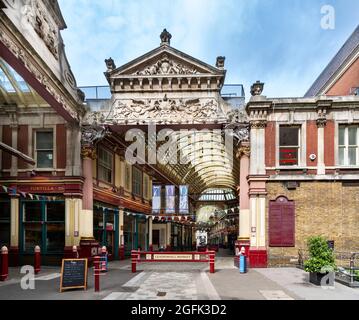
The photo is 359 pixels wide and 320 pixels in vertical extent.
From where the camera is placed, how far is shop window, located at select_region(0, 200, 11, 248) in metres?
21.5

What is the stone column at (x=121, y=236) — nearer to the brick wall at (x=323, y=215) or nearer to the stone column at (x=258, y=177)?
the stone column at (x=258, y=177)

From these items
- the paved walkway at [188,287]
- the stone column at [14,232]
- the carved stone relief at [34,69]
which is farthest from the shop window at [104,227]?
the carved stone relief at [34,69]

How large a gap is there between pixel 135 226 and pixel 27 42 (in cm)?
1991

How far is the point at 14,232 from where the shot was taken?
21.3 meters

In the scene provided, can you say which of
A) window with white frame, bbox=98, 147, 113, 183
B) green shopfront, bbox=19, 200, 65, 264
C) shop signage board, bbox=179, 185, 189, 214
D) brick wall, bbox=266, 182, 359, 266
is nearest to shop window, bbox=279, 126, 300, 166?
brick wall, bbox=266, 182, 359, 266

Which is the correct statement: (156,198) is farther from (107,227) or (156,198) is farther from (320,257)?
(320,257)

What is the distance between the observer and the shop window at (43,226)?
21656 mm

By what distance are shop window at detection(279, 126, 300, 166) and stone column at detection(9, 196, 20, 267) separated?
14043mm

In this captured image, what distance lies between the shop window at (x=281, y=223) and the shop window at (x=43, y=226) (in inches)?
429

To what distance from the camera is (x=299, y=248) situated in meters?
20.7

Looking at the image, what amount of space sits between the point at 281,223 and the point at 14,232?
45.2ft

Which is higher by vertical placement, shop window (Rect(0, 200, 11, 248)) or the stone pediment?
the stone pediment

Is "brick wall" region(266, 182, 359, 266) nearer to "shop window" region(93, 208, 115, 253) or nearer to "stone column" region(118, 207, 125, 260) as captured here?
"shop window" region(93, 208, 115, 253)

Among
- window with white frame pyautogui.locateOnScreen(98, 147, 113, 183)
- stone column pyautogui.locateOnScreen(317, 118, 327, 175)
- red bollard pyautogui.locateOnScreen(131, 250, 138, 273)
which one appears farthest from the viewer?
window with white frame pyautogui.locateOnScreen(98, 147, 113, 183)
